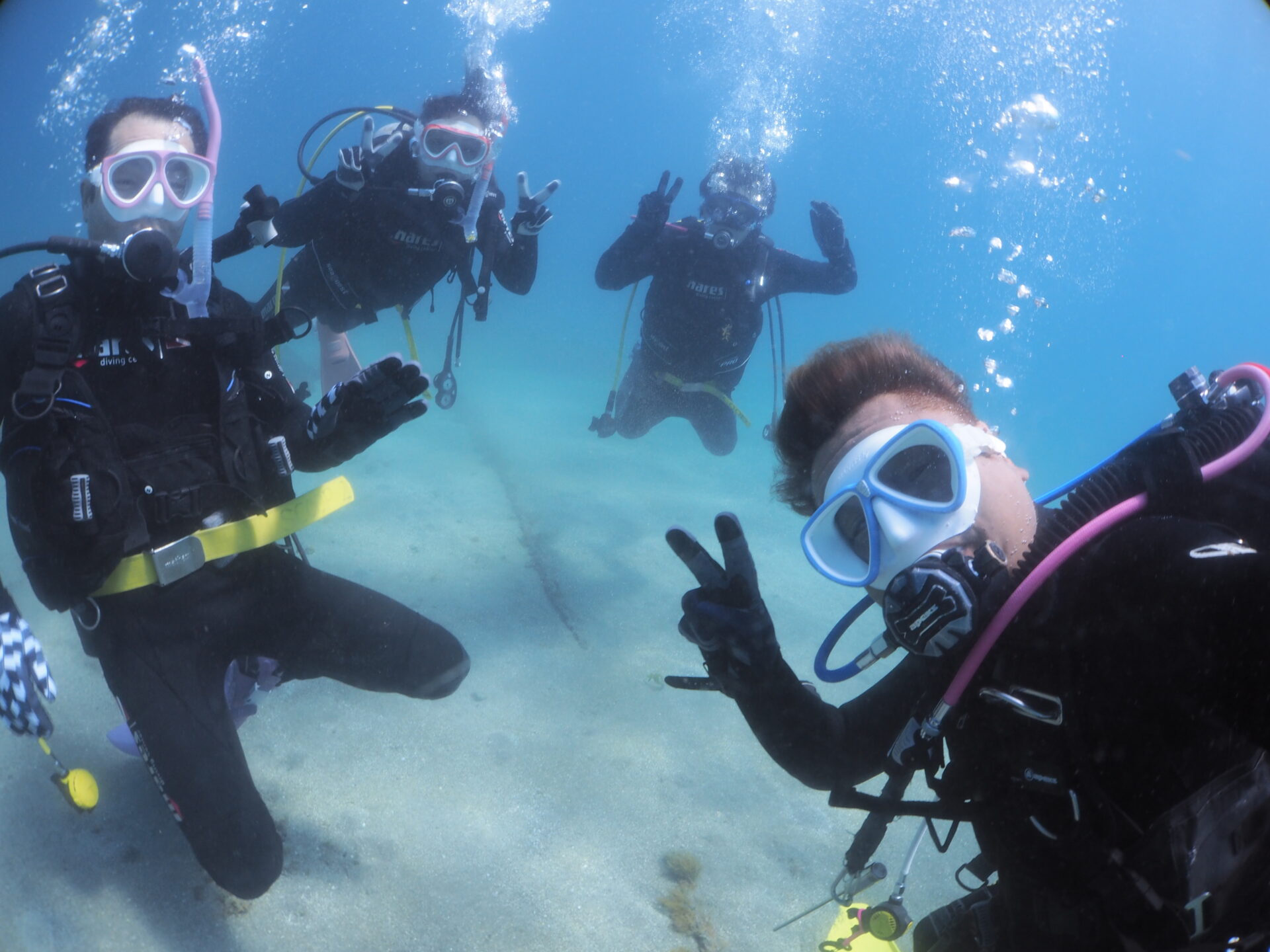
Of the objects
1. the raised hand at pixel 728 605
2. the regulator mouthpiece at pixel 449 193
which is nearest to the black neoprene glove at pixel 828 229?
the regulator mouthpiece at pixel 449 193

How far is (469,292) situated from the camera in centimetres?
564

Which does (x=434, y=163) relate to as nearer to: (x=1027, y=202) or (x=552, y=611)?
(x=552, y=611)

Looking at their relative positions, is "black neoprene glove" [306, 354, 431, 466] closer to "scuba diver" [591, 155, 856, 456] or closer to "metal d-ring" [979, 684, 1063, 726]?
"metal d-ring" [979, 684, 1063, 726]

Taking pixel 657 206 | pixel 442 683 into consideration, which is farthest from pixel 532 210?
pixel 442 683

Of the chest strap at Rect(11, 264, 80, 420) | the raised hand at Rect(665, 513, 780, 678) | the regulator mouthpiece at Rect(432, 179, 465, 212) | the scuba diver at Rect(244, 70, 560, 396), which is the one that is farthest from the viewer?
the scuba diver at Rect(244, 70, 560, 396)

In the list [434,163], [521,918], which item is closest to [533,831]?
[521,918]

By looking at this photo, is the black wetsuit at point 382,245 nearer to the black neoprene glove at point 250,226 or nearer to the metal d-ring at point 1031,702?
the black neoprene glove at point 250,226

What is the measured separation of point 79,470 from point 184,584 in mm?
679

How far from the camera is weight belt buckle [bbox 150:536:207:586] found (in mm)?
2852

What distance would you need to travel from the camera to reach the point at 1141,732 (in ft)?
4.92

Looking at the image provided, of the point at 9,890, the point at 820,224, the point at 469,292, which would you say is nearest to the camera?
the point at 9,890

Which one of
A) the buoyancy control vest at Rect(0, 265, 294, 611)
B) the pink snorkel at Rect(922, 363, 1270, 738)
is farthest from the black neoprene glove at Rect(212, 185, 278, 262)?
the pink snorkel at Rect(922, 363, 1270, 738)

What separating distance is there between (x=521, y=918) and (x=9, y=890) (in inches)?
84.6

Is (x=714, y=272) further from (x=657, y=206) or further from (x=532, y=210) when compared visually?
(x=532, y=210)
